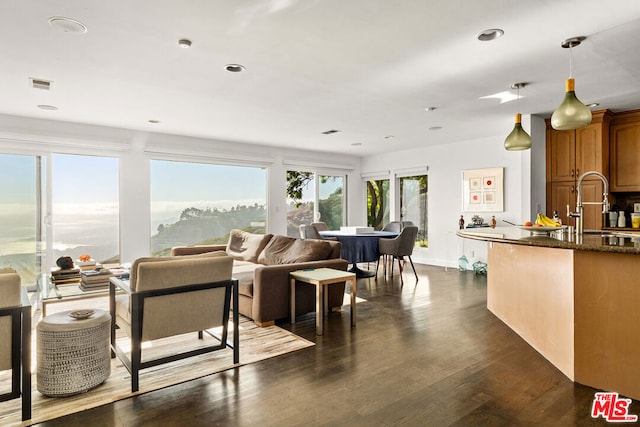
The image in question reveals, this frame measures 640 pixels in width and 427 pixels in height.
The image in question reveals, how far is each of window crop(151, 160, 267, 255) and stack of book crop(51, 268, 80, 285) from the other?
3.21 meters

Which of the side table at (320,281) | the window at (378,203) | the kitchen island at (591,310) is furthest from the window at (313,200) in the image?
the kitchen island at (591,310)

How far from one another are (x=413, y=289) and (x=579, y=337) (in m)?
2.96

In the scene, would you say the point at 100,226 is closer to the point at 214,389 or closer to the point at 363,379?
the point at 214,389

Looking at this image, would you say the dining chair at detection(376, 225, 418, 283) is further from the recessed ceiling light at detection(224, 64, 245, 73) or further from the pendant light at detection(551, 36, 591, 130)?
the recessed ceiling light at detection(224, 64, 245, 73)

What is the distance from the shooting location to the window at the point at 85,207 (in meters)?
5.72

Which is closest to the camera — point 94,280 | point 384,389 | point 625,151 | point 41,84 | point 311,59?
Result: point 384,389

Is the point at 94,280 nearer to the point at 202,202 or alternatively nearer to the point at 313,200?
the point at 202,202

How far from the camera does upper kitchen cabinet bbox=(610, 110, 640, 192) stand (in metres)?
5.04

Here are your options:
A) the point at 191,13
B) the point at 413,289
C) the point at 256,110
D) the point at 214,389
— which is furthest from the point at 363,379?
the point at 256,110

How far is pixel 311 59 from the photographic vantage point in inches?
131

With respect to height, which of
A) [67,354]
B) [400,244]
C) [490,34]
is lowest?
[67,354]

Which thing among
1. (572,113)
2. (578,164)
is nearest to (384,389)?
(572,113)

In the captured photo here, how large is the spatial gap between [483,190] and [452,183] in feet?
2.26

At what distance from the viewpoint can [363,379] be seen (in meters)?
2.59
